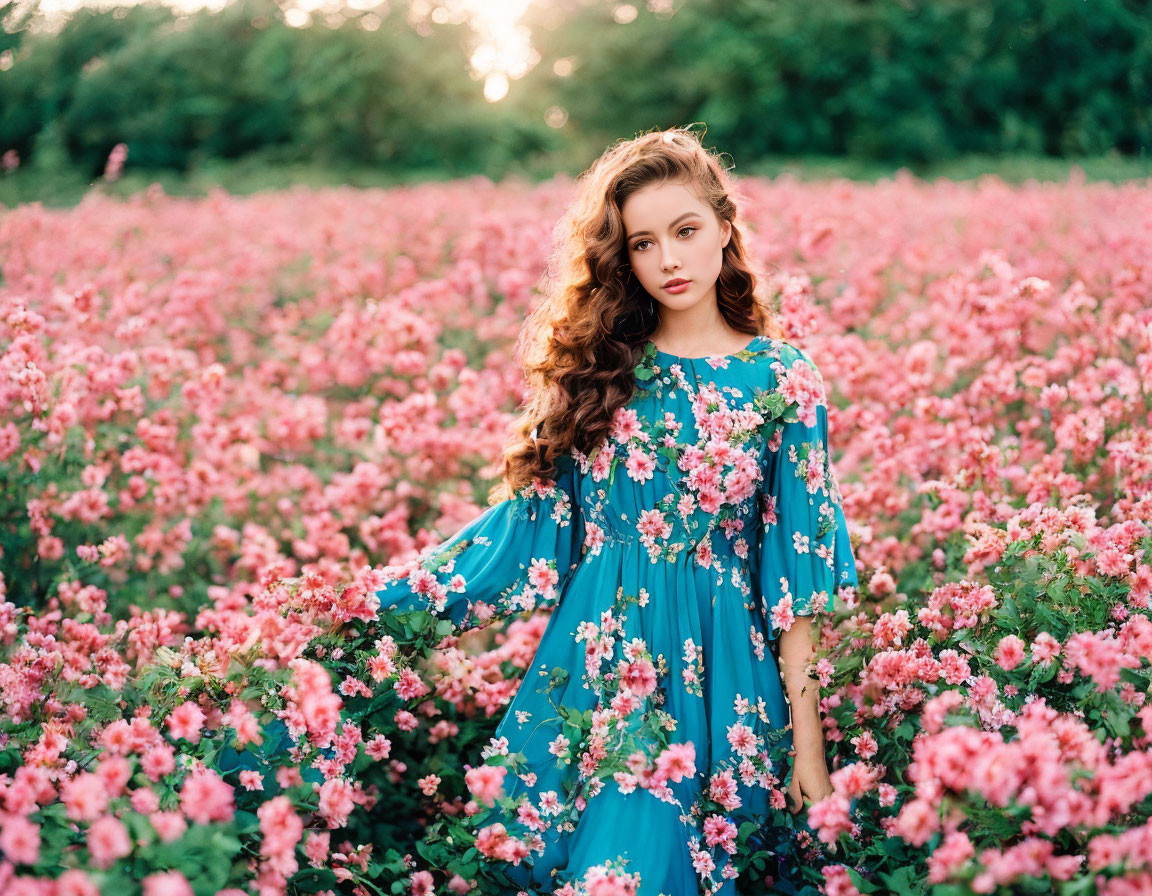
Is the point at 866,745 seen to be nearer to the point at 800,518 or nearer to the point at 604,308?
the point at 800,518

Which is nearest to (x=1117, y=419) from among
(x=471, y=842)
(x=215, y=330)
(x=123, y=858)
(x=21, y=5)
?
(x=471, y=842)

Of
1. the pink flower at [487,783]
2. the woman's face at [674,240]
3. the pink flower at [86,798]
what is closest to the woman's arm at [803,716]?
the pink flower at [487,783]

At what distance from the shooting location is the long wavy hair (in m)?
2.00

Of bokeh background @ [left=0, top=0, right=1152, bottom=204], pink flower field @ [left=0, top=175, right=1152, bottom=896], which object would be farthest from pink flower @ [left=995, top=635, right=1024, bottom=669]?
bokeh background @ [left=0, top=0, right=1152, bottom=204]

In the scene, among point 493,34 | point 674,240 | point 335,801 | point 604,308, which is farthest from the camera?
point 493,34

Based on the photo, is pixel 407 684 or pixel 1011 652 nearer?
pixel 1011 652

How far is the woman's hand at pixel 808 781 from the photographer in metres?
1.88

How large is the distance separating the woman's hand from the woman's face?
0.96 m

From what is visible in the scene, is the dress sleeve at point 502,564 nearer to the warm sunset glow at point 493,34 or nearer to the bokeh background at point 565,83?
the bokeh background at point 565,83

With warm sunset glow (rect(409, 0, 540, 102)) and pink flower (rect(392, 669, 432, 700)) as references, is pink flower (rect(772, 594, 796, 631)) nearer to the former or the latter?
pink flower (rect(392, 669, 432, 700))

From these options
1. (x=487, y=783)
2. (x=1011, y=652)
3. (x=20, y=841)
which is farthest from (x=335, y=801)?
(x=1011, y=652)

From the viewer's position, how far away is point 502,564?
2033mm

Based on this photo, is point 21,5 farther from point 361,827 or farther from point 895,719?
point 895,719

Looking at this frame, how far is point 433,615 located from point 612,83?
2080 cm
